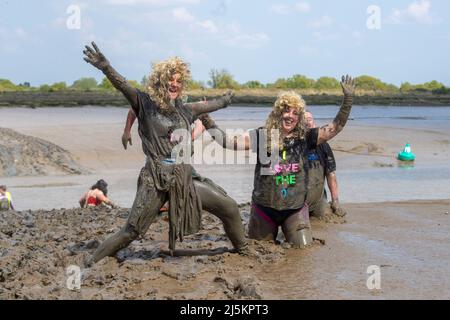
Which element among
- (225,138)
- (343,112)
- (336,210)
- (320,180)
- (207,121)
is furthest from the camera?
(336,210)

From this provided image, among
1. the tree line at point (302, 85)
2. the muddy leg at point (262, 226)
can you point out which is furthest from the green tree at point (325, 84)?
the muddy leg at point (262, 226)

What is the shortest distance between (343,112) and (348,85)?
290 mm

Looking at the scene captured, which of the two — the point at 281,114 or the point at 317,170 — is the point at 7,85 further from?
the point at 281,114

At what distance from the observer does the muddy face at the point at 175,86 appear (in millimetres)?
6328

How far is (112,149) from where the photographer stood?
85.3ft

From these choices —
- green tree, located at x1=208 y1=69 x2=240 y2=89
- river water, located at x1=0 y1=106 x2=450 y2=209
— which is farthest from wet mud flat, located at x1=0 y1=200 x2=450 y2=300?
green tree, located at x1=208 y1=69 x2=240 y2=89

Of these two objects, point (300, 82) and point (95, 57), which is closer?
point (95, 57)

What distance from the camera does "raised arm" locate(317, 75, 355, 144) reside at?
6.84 meters

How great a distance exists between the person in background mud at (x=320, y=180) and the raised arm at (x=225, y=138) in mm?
1414

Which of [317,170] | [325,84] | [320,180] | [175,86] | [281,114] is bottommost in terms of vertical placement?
[320,180]

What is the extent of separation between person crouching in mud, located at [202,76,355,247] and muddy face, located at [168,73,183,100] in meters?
0.65

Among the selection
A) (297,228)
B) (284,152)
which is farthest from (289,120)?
(297,228)

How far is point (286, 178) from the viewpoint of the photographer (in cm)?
706
